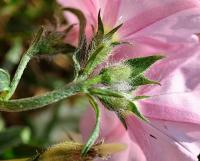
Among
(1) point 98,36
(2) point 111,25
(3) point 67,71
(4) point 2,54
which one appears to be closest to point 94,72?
(1) point 98,36

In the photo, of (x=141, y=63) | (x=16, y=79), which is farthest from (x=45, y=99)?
(x=141, y=63)

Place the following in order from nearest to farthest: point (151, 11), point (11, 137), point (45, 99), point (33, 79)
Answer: point (45, 99)
point (151, 11)
point (11, 137)
point (33, 79)

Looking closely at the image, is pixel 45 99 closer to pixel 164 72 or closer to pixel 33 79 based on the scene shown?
pixel 164 72

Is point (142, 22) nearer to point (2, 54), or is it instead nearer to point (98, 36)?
point (98, 36)

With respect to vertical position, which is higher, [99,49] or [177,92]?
[99,49]

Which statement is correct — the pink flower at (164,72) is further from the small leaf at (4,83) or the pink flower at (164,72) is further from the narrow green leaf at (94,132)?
the small leaf at (4,83)

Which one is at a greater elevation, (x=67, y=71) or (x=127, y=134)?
(x=127, y=134)
